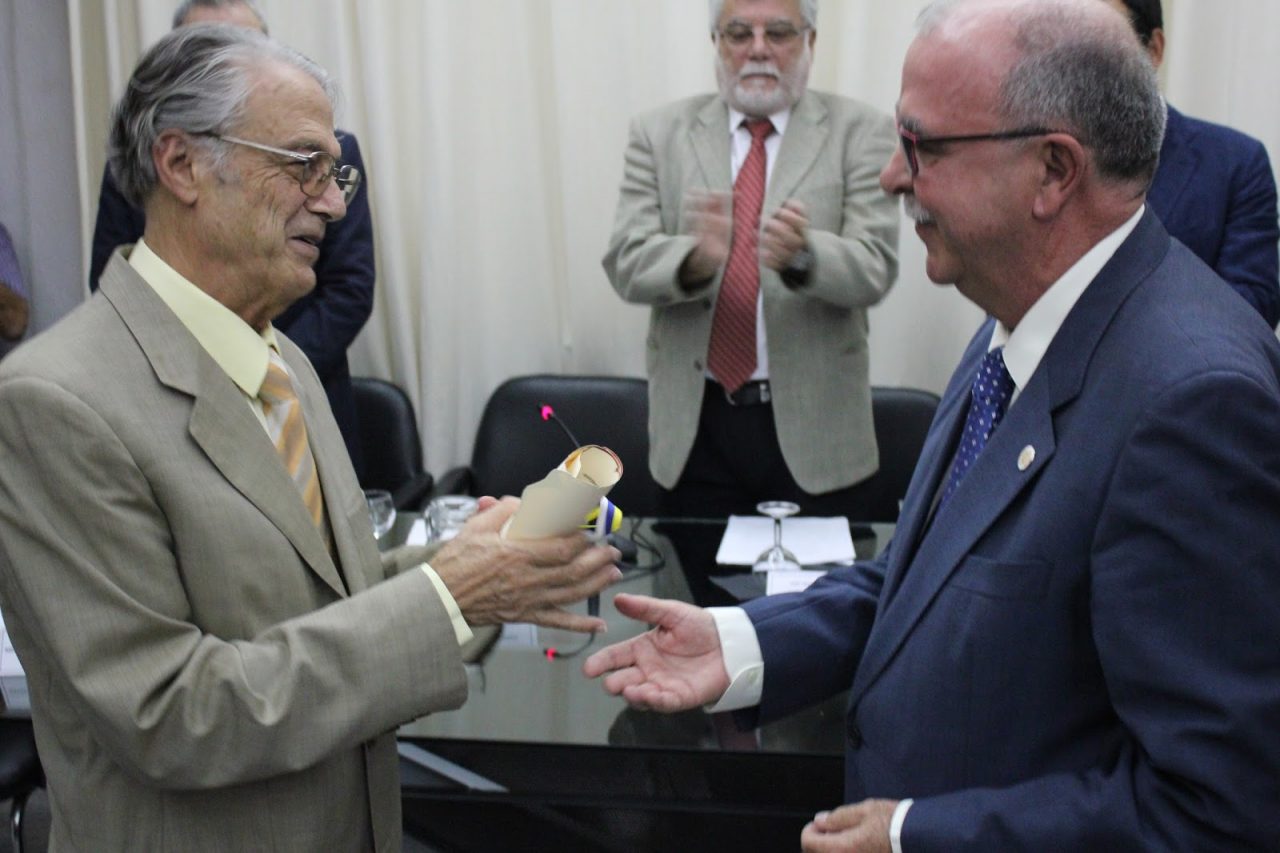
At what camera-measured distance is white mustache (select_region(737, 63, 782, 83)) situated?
9.97 ft

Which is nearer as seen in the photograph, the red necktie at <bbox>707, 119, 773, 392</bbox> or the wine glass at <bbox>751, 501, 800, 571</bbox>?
the wine glass at <bbox>751, 501, 800, 571</bbox>

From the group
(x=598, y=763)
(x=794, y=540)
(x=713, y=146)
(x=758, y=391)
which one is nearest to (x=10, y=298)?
(x=713, y=146)

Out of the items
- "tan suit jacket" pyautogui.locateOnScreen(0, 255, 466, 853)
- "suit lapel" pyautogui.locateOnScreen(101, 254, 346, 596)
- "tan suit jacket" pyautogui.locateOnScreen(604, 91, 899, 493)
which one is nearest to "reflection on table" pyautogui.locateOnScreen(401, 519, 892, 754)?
"tan suit jacket" pyautogui.locateOnScreen(0, 255, 466, 853)

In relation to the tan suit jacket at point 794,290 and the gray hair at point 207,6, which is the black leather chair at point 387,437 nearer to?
the tan suit jacket at point 794,290

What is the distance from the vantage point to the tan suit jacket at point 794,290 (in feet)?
9.86

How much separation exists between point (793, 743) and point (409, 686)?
2.32 feet

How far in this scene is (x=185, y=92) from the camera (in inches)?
56.4

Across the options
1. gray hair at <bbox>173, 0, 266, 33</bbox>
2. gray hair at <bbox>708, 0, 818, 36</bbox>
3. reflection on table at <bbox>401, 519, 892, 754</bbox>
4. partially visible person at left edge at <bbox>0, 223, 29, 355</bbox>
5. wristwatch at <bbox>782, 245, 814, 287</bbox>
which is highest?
gray hair at <bbox>173, 0, 266, 33</bbox>

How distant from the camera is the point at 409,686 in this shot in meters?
1.36

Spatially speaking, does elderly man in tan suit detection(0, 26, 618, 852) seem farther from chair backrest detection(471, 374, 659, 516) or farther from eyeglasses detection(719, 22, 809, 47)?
chair backrest detection(471, 374, 659, 516)

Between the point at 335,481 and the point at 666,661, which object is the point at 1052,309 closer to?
the point at 666,661

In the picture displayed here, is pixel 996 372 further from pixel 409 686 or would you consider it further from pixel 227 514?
pixel 227 514

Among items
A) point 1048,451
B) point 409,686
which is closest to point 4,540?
point 409,686

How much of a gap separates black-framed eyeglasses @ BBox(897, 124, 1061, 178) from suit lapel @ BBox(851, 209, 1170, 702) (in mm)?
158
